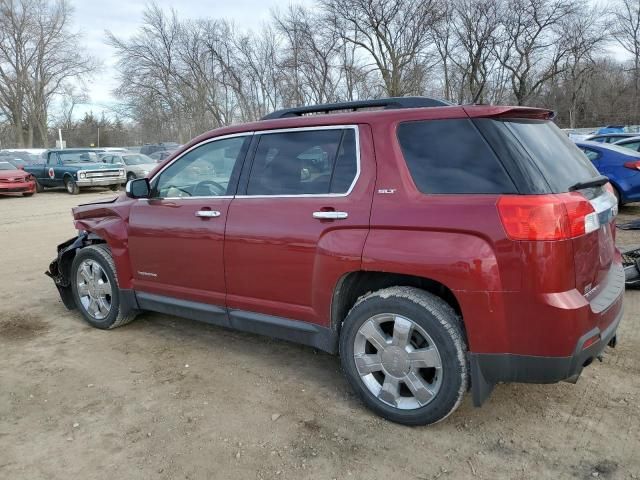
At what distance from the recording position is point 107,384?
3771 millimetres

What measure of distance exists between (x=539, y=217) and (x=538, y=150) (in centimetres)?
47

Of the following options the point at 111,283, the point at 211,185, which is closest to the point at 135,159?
→ the point at 111,283

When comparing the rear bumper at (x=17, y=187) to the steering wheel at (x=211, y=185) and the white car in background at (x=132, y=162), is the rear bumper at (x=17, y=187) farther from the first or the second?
the steering wheel at (x=211, y=185)

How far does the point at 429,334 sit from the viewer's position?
2.92 meters

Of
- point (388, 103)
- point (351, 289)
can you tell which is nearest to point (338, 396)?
point (351, 289)

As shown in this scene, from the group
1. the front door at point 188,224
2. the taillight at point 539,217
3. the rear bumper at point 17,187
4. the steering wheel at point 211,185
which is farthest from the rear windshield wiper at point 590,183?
the rear bumper at point 17,187

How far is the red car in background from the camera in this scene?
63.4 ft

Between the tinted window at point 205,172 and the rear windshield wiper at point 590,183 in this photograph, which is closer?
the rear windshield wiper at point 590,183

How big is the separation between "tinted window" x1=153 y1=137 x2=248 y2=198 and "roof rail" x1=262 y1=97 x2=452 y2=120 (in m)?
0.39

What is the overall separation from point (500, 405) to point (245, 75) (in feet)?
139

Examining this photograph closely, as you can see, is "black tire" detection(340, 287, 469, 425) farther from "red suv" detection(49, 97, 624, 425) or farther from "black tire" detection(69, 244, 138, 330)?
"black tire" detection(69, 244, 138, 330)

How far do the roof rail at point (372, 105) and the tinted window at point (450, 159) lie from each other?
0.83 feet

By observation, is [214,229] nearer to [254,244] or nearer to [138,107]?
[254,244]

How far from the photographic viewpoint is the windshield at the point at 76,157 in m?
21.2
